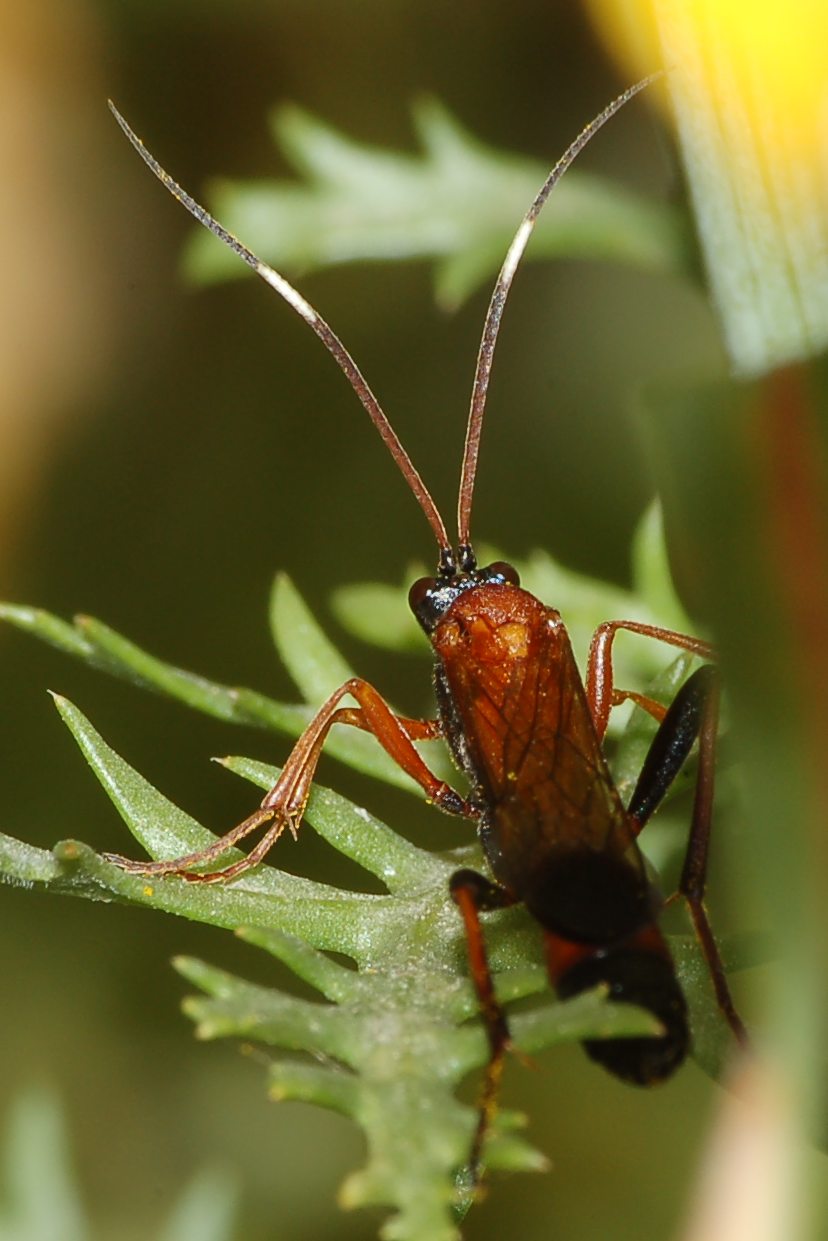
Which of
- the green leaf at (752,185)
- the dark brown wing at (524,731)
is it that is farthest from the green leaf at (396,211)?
the green leaf at (752,185)

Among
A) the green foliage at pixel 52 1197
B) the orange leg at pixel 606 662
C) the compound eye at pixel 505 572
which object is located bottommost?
the green foliage at pixel 52 1197

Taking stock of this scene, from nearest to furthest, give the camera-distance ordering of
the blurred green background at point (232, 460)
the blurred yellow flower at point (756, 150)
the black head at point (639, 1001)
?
the blurred yellow flower at point (756, 150) → the black head at point (639, 1001) → the blurred green background at point (232, 460)

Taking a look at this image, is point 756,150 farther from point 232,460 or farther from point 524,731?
point 232,460

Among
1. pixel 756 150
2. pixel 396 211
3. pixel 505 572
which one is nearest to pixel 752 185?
pixel 756 150

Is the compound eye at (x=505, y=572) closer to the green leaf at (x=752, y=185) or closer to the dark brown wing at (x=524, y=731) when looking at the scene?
the dark brown wing at (x=524, y=731)

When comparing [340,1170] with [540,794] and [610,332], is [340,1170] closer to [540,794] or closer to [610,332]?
[540,794]

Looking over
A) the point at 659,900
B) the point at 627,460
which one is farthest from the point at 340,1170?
the point at 659,900

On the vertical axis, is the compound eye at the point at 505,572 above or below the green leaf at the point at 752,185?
above

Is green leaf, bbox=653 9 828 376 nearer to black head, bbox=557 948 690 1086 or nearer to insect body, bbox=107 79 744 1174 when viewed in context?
insect body, bbox=107 79 744 1174
